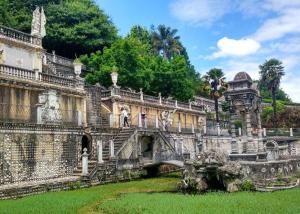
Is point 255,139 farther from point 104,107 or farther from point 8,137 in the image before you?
point 8,137

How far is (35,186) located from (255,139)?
2793 cm

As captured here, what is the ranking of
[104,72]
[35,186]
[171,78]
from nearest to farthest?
1. [35,186]
2. [104,72]
3. [171,78]

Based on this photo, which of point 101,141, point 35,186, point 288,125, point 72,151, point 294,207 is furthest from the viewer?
point 288,125

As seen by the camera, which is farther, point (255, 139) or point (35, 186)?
point (255, 139)

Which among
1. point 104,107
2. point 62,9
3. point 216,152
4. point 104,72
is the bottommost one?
point 216,152

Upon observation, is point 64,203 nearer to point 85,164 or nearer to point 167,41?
point 85,164

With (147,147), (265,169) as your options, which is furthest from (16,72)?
(265,169)

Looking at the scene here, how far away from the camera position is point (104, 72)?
38.0 metres

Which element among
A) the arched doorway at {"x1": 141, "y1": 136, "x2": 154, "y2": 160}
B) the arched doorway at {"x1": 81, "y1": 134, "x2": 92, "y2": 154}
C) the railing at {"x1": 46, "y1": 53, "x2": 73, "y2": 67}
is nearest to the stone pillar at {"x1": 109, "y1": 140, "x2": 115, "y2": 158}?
the arched doorway at {"x1": 81, "y1": 134, "x2": 92, "y2": 154}

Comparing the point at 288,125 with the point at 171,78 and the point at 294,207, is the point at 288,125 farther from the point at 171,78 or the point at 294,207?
the point at 294,207

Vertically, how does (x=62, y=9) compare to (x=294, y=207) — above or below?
above

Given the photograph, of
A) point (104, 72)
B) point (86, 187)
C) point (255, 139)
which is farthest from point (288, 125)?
point (86, 187)

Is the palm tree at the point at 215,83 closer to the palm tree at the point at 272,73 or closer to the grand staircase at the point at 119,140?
the palm tree at the point at 272,73

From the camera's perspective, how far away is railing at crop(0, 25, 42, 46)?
2862 cm
